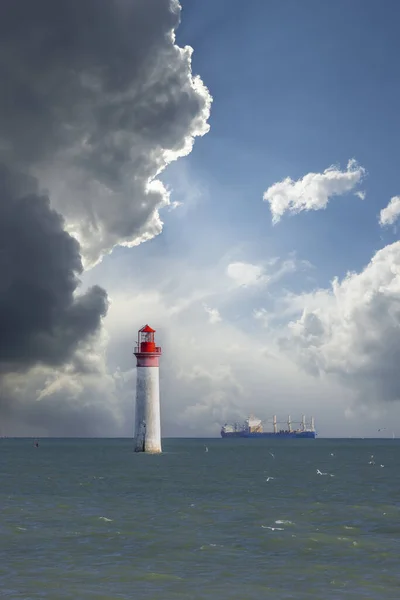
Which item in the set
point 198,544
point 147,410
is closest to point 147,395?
point 147,410

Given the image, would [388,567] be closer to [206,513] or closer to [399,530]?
[399,530]

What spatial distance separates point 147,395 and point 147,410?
81.1 inches

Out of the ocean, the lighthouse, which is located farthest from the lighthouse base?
the ocean

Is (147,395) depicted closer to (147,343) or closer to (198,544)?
(147,343)

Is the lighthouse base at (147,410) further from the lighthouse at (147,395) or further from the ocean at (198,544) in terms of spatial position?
the ocean at (198,544)

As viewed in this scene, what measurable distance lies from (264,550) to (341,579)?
6533mm

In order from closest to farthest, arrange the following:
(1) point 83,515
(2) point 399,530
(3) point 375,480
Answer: (2) point 399,530 → (1) point 83,515 → (3) point 375,480

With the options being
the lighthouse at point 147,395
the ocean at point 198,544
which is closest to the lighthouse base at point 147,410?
the lighthouse at point 147,395

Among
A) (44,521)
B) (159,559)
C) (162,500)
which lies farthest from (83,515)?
(159,559)

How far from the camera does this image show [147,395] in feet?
303

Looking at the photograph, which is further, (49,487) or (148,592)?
(49,487)

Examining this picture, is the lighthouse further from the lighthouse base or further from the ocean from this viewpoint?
the ocean

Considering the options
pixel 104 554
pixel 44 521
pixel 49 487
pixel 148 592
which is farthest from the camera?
pixel 49 487

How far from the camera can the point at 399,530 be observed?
41.1 metres
